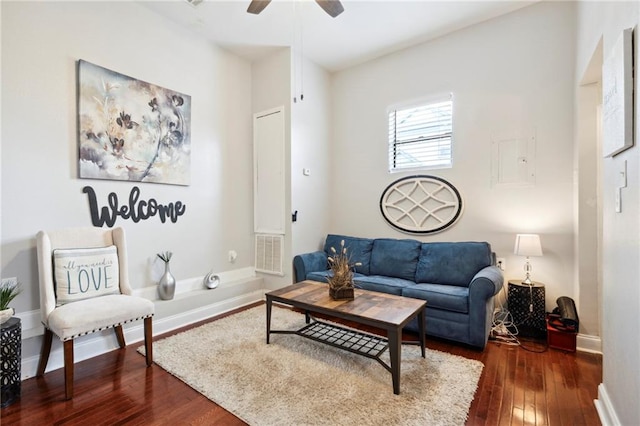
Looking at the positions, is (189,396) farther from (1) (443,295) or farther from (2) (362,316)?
(1) (443,295)

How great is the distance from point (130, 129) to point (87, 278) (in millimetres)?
1492

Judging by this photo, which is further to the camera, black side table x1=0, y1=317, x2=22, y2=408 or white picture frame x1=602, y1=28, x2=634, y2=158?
black side table x1=0, y1=317, x2=22, y2=408

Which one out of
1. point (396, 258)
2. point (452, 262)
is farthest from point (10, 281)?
point (452, 262)

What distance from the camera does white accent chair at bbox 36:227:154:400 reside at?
190cm

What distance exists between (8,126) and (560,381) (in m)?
4.46

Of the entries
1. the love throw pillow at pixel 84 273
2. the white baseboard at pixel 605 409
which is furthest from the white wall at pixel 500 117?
the love throw pillow at pixel 84 273

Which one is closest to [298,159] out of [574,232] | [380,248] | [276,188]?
[276,188]

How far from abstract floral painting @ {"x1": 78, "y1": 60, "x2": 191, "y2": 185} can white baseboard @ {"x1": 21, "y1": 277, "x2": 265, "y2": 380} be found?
140cm

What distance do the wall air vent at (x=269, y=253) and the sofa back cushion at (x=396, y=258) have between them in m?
1.22

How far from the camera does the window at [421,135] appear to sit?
358 cm

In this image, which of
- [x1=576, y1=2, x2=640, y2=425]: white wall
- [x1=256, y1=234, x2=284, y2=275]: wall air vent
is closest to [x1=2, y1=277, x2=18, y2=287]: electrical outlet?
[x1=256, y1=234, x2=284, y2=275]: wall air vent

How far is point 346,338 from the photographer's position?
2.59 meters

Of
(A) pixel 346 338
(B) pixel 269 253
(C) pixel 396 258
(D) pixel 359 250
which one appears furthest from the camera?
(B) pixel 269 253

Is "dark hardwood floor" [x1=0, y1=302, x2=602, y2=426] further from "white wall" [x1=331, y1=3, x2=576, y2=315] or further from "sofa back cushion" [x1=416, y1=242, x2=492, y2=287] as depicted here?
"white wall" [x1=331, y1=3, x2=576, y2=315]
